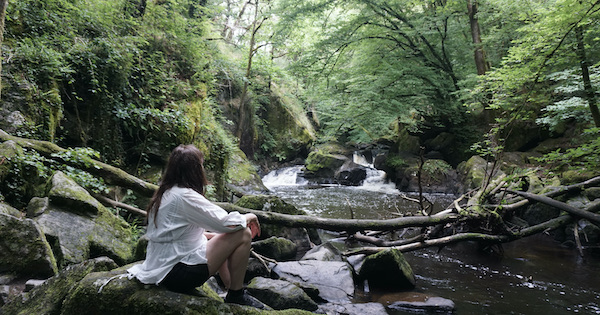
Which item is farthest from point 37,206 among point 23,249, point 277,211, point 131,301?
point 277,211

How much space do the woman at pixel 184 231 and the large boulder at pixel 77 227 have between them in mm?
1588

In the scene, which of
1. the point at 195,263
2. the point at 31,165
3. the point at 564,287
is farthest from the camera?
the point at 564,287

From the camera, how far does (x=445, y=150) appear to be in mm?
15969

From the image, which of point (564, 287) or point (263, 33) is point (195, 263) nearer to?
point (564, 287)

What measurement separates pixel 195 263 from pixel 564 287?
5198 mm

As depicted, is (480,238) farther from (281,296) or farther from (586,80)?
(586,80)

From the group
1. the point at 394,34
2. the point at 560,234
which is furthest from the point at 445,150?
the point at 560,234

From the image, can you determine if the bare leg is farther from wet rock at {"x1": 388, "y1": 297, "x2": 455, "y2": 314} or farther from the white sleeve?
wet rock at {"x1": 388, "y1": 297, "x2": 455, "y2": 314}

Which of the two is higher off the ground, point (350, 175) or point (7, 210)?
point (7, 210)

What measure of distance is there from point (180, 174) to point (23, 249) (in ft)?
5.65

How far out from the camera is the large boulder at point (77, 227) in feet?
10.7

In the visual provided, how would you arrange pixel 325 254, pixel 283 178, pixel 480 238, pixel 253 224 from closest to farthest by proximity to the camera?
pixel 253 224
pixel 325 254
pixel 480 238
pixel 283 178

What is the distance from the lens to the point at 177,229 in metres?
2.25

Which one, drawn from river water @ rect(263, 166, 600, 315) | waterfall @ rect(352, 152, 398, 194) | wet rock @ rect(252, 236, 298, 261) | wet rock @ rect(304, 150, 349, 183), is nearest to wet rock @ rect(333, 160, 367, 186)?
waterfall @ rect(352, 152, 398, 194)
